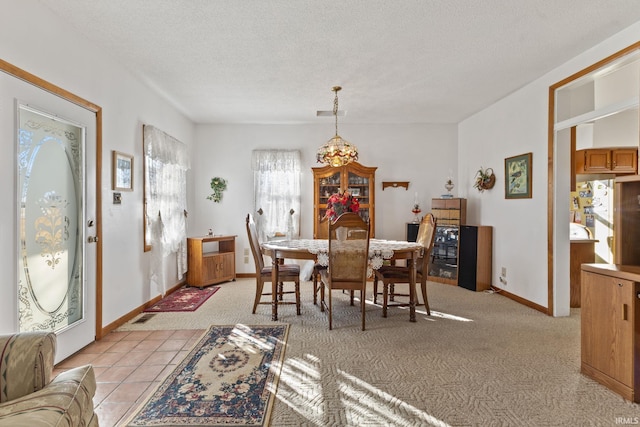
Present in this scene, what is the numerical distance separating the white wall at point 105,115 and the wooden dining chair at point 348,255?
6.85 feet

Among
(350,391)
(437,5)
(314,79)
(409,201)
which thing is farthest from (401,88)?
(350,391)

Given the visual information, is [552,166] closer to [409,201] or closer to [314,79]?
[409,201]

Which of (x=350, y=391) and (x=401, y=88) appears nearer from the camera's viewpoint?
(x=350, y=391)

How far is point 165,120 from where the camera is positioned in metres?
4.54

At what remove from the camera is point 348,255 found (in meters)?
3.24

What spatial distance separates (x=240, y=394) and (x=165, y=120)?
3781 millimetres

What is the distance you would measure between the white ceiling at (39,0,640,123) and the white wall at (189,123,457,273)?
1258 millimetres

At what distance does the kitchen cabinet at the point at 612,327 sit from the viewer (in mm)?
1977

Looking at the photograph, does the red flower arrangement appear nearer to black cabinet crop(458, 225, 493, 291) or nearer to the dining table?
the dining table

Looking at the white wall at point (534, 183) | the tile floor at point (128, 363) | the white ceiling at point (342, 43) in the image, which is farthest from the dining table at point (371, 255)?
the white ceiling at point (342, 43)

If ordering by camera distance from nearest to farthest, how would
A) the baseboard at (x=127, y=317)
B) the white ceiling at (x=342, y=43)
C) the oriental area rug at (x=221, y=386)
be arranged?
the oriental area rug at (x=221, y=386), the white ceiling at (x=342, y=43), the baseboard at (x=127, y=317)

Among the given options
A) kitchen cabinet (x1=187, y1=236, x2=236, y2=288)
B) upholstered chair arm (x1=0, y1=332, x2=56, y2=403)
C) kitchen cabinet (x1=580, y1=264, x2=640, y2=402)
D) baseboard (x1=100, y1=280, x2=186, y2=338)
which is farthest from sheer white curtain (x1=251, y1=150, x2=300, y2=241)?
upholstered chair arm (x1=0, y1=332, x2=56, y2=403)

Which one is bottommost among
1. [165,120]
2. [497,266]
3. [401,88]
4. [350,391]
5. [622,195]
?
[350,391]

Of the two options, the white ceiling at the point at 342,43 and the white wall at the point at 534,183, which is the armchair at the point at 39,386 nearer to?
the white ceiling at the point at 342,43
